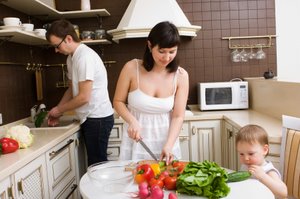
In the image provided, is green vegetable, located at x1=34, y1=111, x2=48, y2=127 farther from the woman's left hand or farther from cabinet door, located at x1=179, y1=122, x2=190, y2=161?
the woman's left hand

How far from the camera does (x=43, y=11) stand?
285cm

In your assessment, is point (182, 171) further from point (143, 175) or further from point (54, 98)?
point (54, 98)

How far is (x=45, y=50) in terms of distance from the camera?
3.26 meters

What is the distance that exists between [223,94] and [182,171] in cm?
196

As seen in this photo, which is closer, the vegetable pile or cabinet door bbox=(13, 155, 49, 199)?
cabinet door bbox=(13, 155, 49, 199)

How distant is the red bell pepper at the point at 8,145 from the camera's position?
1587 mm

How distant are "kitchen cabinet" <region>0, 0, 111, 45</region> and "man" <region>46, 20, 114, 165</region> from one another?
238 mm

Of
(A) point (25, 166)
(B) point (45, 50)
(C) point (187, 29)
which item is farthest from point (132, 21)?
(A) point (25, 166)

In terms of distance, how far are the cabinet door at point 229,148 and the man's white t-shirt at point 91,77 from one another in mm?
945

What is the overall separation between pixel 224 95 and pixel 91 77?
1.36 metres

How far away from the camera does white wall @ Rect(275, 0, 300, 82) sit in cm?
320

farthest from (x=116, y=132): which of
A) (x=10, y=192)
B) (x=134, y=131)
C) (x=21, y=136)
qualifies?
(x=10, y=192)

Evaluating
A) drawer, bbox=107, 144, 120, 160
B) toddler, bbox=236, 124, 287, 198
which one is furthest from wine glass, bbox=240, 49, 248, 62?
toddler, bbox=236, 124, 287, 198

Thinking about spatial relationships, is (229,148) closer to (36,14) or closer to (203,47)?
(203,47)
